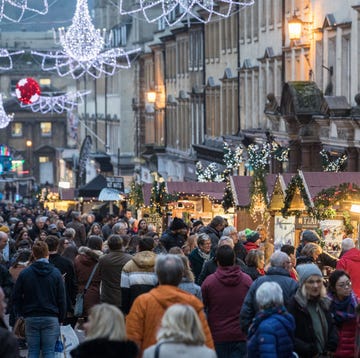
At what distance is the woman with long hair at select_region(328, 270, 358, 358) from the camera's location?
46.2 ft

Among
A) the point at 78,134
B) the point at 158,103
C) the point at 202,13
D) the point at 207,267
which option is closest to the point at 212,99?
the point at 202,13

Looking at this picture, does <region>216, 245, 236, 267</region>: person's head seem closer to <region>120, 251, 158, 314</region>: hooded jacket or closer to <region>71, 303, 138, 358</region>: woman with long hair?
<region>120, 251, 158, 314</region>: hooded jacket

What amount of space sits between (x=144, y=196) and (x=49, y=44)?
10343 cm

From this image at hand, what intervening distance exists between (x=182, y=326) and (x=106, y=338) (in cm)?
50

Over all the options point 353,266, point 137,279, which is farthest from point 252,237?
point 137,279

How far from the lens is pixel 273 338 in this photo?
1241 centimetres

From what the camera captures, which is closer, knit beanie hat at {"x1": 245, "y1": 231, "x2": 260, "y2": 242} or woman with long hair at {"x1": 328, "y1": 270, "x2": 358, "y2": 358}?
woman with long hair at {"x1": 328, "y1": 270, "x2": 358, "y2": 358}

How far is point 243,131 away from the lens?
48.3m

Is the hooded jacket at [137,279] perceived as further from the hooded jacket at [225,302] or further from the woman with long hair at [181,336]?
the woman with long hair at [181,336]

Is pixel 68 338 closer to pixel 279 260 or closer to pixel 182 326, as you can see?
pixel 279 260

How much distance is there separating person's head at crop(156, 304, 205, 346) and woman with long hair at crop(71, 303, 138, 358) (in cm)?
25

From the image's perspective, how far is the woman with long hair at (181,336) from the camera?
10359mm

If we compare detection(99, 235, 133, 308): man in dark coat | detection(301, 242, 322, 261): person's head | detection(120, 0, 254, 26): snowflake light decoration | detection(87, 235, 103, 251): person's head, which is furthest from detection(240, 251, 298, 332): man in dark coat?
detection(120, 0, 254, 26): snowflake light decoration

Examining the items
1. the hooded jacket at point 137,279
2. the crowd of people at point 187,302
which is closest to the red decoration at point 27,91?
the crowd of people at point 187,302
